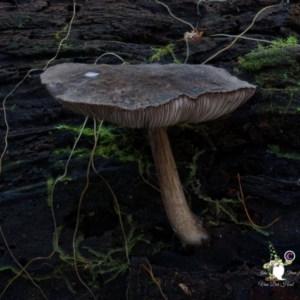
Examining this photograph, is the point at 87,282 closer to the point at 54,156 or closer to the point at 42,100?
the point at 54,156

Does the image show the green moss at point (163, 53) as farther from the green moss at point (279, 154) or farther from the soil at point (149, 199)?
the green moss at point (279, 154)

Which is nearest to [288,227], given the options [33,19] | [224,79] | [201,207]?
[201,207]

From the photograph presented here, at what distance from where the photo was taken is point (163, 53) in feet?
10.6

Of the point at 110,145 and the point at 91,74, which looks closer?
the point at 91,74

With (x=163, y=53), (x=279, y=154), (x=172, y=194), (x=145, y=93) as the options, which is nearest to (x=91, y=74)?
(x=145, y=93)

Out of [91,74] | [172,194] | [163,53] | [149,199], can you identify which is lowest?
[149,199]

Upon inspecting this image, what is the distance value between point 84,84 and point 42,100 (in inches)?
37.2

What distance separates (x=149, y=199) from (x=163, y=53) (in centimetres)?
107

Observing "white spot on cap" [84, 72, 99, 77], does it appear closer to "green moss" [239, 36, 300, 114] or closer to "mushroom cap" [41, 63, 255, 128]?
"mushroom cap" [41, 63, 255, 128]

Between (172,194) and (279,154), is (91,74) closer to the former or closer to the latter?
(172,194)

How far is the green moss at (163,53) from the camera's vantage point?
318cm

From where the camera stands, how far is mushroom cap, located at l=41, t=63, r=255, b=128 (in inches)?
79.4

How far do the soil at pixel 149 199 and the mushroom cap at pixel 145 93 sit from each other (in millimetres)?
526

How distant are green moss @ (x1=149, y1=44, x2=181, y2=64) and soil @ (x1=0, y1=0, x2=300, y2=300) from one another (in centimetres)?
12
